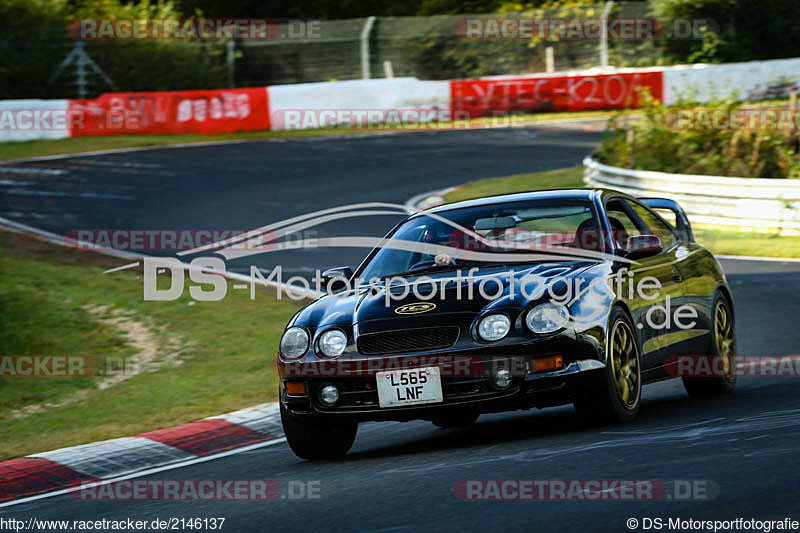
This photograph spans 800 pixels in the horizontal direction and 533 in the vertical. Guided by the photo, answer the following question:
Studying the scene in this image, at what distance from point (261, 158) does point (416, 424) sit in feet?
60.9

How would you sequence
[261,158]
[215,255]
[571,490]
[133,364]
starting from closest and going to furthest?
[571,490] → [133,364] → [215,255] → [261,158]

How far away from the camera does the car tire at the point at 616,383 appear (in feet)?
21.2

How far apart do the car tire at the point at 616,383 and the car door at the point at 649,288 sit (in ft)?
0.59

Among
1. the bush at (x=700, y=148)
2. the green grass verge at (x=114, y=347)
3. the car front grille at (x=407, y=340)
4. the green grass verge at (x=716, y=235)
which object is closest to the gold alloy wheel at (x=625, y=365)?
the car front grille at (x=407, y=340)

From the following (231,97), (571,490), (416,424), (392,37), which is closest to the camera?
(571,490)

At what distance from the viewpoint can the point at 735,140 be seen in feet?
62.7

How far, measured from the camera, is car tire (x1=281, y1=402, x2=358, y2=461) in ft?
22.7

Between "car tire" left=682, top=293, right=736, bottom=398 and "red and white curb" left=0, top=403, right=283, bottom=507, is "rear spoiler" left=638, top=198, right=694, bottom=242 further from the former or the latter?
"red and white curb" left=0, top=403, right=283, bottom=507

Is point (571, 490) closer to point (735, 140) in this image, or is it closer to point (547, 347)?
point (547, 347)

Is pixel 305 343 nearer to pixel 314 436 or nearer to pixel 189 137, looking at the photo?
pixel 314 436

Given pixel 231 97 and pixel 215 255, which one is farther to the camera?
pixel 231 97

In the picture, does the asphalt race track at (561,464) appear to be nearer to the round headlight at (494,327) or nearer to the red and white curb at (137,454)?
the red and white curb at (137,454)

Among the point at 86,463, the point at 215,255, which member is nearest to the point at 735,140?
the point at 215,255

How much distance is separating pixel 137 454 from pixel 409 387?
2.07m
